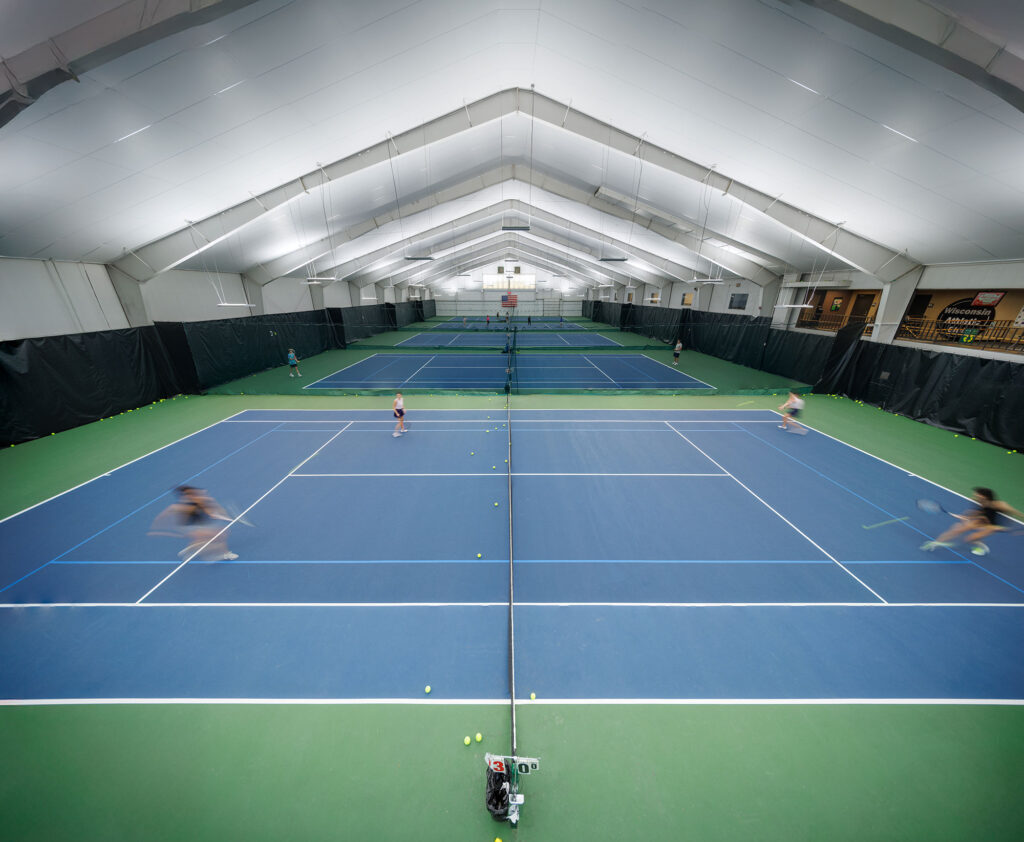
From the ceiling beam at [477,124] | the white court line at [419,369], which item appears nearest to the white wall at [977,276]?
the ceiling beam at [477,124]

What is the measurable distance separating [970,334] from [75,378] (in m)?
31.2

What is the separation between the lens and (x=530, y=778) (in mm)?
3443

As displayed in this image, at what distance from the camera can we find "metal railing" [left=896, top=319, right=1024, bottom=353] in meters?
14.2

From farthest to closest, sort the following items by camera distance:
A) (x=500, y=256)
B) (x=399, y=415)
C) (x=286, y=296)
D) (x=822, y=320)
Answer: (x=500, y=256)
(x=286, y=296)
(x=822, y=320)
(x=399, y=415)

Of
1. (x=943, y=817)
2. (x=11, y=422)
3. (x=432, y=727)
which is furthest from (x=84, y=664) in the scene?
(x=11, y=422)

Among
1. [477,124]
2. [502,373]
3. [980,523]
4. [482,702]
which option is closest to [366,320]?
[502,373]

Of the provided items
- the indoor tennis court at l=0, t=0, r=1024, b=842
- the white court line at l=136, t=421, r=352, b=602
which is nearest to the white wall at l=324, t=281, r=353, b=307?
the indoor tennis court at l=0, t=0, r=1024, b=842

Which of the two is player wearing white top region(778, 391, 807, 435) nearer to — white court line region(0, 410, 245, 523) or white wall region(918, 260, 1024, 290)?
white wall region(918, 260, 1024, 290)

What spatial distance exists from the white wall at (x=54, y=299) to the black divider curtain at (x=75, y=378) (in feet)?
4.49

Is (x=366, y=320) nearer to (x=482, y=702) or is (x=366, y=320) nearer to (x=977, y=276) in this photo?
(x=482, y=702)

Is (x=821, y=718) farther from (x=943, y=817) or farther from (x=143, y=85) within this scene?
(x=143, y=85)

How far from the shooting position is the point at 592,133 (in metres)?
13.1

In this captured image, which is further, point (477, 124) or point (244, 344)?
point (244, 344)

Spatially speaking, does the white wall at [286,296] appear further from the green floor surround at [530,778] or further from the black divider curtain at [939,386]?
the black divider curtain at [939,386]
